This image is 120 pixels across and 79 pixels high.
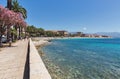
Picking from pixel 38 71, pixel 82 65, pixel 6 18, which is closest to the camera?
pixel 38 71

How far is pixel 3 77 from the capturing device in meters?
8.82

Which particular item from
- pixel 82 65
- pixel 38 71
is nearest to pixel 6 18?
pixel 82 65

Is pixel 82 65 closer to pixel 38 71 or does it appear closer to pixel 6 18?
pixel 38 71

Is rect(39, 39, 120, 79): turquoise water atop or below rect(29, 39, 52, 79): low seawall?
below

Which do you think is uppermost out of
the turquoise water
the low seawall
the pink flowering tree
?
the pink flowering tree

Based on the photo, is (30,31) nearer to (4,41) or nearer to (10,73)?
(4,41)

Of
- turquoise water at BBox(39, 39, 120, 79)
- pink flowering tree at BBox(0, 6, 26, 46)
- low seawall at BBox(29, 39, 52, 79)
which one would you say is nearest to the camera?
low seawall at BBox(29, 39, 52, 79)

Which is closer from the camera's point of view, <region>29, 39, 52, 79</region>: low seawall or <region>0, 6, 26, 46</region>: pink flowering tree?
<region>29, 39, 52, 79</region>: low seawall

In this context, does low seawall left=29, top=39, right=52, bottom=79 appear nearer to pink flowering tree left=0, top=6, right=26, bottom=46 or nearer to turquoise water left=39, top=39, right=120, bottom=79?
turquoise water left=39, top=39, right=120, bottom=79

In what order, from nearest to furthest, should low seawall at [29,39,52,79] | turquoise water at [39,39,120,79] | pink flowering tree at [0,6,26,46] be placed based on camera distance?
low seawall at [29,39,52,79] < turquoise water at [39,39,120,79] < pink flowering tree at [0,6,26,46]

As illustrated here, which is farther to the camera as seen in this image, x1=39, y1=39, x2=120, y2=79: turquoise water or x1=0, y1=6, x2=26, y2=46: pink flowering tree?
x1=0, y1=6, x2=26, y2=46: pink flowering tree

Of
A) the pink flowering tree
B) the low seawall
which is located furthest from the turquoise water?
the pink flowering tree

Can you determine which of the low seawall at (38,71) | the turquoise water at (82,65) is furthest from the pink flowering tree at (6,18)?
the low seawall at (38,71)

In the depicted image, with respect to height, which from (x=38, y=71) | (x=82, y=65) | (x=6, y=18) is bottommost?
(x=82, y=65)
